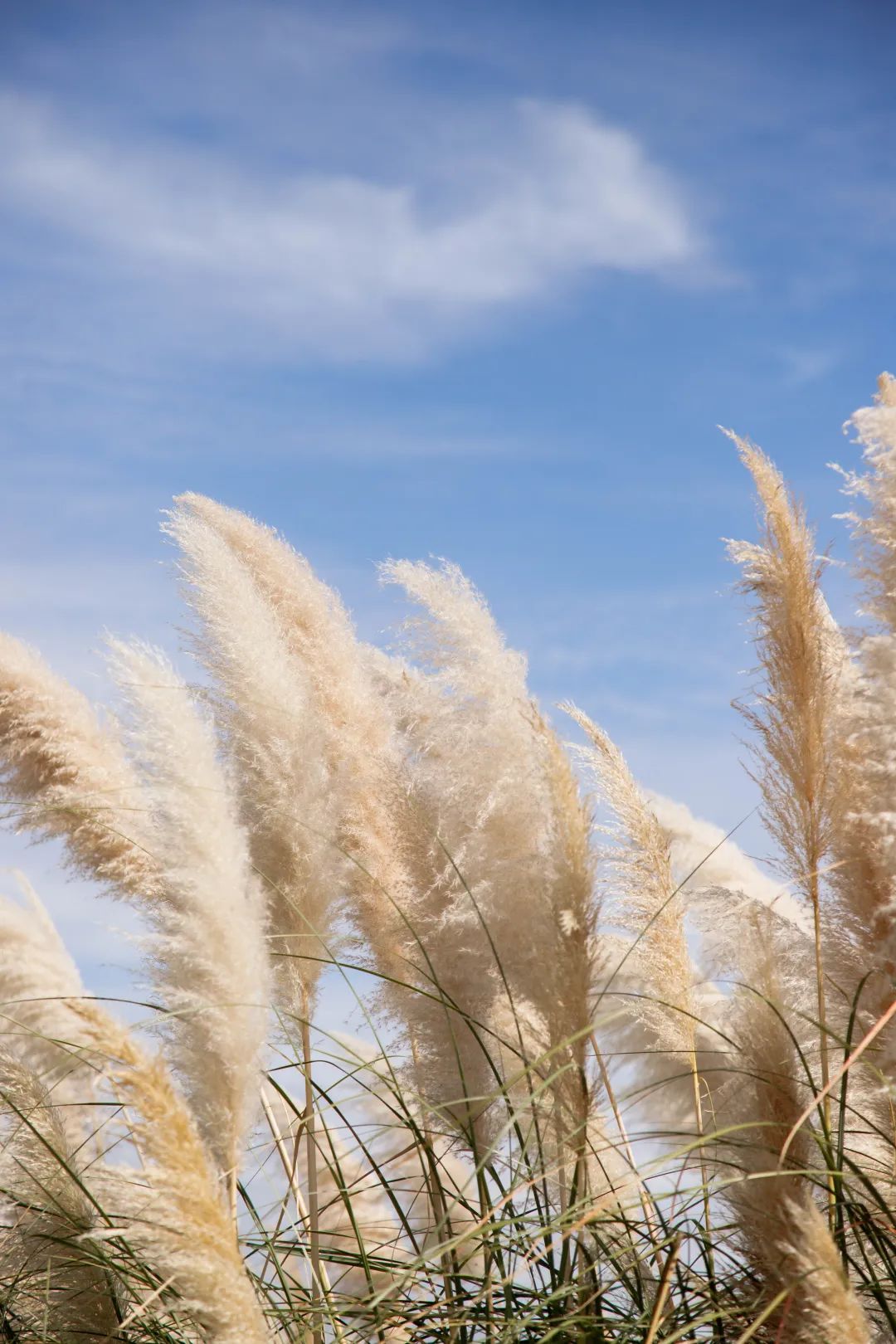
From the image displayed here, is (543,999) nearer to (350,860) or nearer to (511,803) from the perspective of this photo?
(511,803)

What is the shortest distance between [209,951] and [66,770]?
4.37ft

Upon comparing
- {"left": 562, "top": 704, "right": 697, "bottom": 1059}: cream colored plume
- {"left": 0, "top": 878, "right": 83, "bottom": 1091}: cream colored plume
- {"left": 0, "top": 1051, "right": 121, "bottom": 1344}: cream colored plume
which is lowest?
{"left": 0, "top": 1051, "right": 121, "bottom": 1344}: cream colored plume

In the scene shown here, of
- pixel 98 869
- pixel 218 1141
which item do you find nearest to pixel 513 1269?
pixel 218 1141

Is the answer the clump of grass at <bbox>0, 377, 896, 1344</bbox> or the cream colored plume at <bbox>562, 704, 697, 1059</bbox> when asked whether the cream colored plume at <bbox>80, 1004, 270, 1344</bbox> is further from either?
the cream colored plume at <bbox>562, 704, 697, 1059</bbox>

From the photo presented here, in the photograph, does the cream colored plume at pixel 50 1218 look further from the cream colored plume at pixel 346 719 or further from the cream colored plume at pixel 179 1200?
the cream colored plume at pixel 346 719

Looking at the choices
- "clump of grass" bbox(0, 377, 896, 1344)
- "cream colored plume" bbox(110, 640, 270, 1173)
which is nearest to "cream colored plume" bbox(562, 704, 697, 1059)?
"clump of grass" bbox(0, 377, 896, 1344)

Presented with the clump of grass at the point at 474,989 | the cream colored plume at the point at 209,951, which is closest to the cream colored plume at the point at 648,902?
the clump of grass at the point at 474,989

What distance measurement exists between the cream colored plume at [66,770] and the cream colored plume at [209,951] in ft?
2.99

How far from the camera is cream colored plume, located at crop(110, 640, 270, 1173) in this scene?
5.32 feet

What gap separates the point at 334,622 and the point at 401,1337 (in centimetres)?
142

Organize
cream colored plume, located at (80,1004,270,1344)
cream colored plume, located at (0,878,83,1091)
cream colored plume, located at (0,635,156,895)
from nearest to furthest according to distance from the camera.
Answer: cream colored plume, located at (80,1004,270,1344) < cream colored plume, located at (0,635,156,895) < cream colored plume, located at (0,878,83,1091)

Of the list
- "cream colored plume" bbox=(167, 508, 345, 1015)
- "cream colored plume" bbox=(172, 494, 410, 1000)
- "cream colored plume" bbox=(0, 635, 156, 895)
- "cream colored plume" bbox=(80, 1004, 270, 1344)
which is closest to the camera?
"cream colored plume" bbox=(80, 1004, 270, 1344)

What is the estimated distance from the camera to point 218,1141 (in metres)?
1.65

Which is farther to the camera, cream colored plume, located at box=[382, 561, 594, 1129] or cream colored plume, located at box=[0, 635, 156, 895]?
cream colored plume, located at box=[0, 635, 156, 895]
